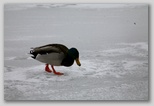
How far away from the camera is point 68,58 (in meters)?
2.75

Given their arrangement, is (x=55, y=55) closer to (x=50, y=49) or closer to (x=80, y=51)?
(x=50, y=49)

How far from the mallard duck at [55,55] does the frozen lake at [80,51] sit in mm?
36

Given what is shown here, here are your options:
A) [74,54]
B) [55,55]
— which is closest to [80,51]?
[74,54]

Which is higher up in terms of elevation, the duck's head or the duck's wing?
the duck's wing

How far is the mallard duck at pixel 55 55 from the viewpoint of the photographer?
108 inches

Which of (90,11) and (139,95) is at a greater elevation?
(90,11)

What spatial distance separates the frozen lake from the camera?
109 inches

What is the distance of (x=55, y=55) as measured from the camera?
9.00 feet

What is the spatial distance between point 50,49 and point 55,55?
0.21 feet

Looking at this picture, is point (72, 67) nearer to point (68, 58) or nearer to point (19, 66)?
point (68, 58)

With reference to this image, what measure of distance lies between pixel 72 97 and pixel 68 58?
0.32m

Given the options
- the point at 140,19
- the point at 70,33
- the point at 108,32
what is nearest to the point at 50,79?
the point at 70,33

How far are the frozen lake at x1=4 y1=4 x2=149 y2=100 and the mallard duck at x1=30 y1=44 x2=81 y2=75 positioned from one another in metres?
0.04

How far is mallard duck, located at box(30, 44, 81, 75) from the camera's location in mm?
2744
